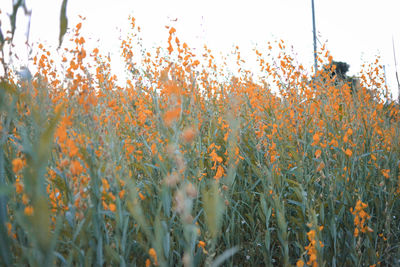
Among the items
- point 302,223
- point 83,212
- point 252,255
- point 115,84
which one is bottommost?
point 252,255

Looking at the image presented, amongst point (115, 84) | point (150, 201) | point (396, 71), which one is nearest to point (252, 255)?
point (150, 201)

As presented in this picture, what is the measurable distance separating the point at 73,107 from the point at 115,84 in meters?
2.27

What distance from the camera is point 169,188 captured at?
1.47 metres

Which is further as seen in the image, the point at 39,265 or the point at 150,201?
the point at 150,201

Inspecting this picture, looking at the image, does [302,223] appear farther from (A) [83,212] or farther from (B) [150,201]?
(A) [83,212]

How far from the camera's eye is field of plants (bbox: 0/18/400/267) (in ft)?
3.28

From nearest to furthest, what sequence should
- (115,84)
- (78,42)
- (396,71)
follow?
(78,42)
(396,71)
(115,84)

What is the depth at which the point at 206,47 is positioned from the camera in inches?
146

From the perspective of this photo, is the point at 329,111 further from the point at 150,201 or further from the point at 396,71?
the point at 150,201

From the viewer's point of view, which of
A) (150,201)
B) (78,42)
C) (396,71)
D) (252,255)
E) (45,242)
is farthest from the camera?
(396,71)

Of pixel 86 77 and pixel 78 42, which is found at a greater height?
pixel 78 42

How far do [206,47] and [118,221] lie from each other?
2.78 meters

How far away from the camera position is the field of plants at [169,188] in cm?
100

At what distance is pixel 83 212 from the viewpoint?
1192 mm
